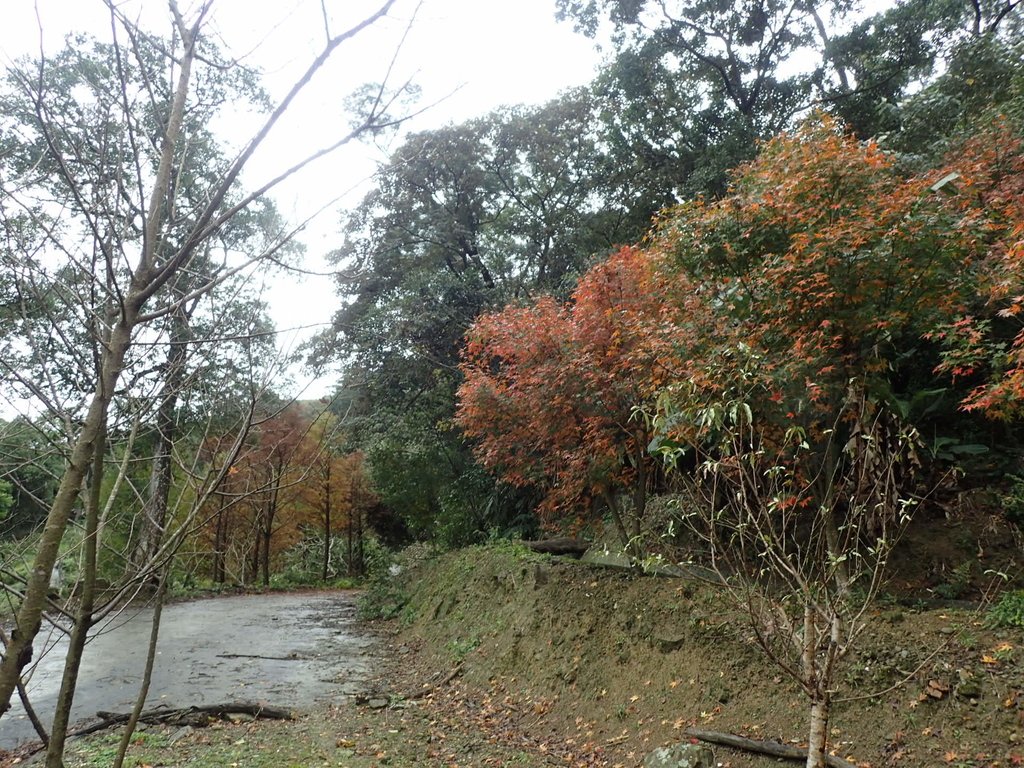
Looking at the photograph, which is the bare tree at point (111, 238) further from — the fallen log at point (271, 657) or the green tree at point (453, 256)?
the green tree at point (453, 256)

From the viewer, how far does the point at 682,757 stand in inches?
181

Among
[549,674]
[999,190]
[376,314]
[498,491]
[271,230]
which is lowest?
[549,674]

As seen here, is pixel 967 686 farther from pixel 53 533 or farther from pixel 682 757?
pixel 53 533

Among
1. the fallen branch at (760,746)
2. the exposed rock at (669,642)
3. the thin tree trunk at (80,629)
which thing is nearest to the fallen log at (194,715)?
the exposed rock at (669,642)

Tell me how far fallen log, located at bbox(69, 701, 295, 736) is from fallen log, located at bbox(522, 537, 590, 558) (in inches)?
181

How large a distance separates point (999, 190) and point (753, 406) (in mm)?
3138

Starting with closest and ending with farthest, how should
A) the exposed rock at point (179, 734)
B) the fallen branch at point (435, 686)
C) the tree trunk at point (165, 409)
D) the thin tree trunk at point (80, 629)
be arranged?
the thin tree trunk at point (80, 629) < the tree trunk at point (165, 409) < the exposed rock at point (179, 734) < the fallen branch at point (435, 686)

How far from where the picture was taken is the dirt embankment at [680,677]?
13.6 ft

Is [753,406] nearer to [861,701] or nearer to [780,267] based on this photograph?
[780,267]

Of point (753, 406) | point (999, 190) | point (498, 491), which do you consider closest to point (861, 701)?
point (753, 406)

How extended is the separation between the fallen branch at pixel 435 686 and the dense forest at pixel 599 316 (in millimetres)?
2511

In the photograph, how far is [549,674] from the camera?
23.2 feet

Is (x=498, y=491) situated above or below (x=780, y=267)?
below

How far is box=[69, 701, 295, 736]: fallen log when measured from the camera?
6.40m
